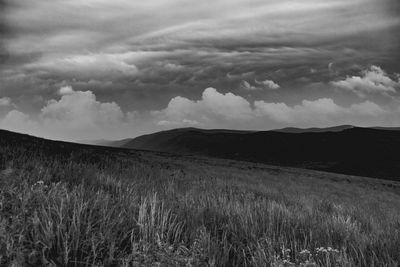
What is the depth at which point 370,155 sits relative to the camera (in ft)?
399

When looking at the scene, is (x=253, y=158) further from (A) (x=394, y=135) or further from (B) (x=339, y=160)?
(A) (x=394, y=135)

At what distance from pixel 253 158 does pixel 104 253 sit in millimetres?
142526

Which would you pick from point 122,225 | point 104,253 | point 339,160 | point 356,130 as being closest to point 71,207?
point 122,225

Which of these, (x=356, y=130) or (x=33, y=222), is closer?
(x=33, y=222)

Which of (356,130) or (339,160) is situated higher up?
(356,130)

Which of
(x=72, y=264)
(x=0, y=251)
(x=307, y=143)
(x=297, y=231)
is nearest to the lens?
(x=0, y=251)

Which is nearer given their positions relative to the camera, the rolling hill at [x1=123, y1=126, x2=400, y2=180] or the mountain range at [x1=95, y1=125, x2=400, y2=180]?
the mountain range at [x1=95, y1=125, x2=400, y2=180]

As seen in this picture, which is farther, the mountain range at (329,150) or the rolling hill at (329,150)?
the rolling hill at (329,150)

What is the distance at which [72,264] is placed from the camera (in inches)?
106

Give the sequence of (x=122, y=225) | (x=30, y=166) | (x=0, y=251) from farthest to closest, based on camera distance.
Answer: (x=30, y=166), (x=122, y=225), (x=0, y=251)

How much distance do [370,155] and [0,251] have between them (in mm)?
133771

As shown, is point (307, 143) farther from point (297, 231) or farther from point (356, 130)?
point (297, 231)

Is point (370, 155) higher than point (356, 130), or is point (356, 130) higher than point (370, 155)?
point (356, 130)

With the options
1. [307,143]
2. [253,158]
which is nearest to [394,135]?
[307,143]
